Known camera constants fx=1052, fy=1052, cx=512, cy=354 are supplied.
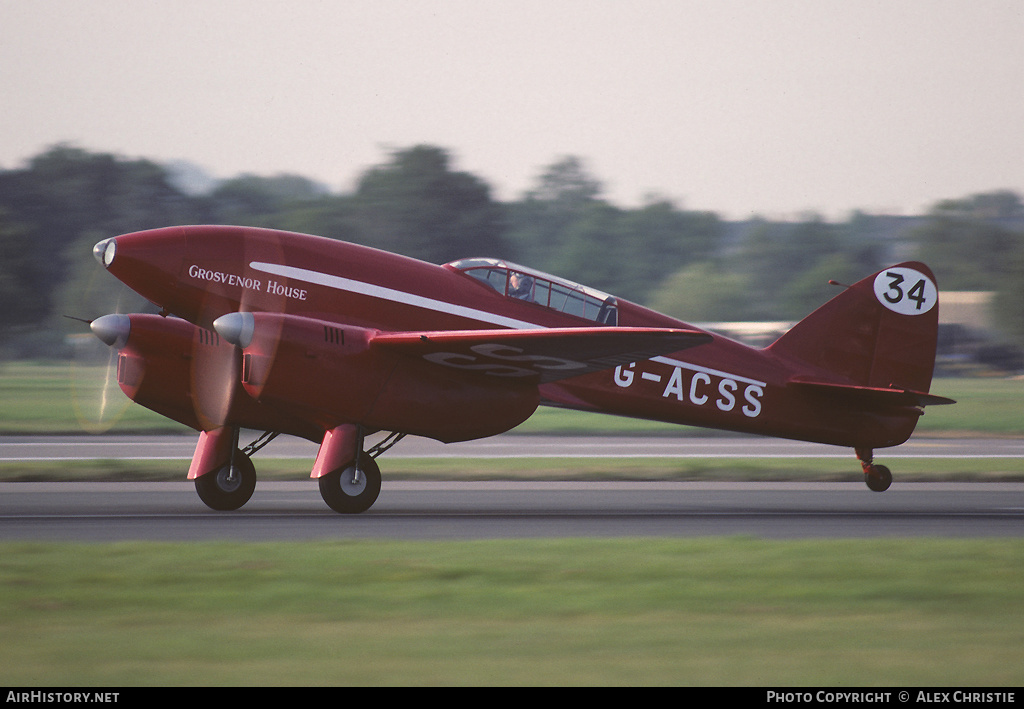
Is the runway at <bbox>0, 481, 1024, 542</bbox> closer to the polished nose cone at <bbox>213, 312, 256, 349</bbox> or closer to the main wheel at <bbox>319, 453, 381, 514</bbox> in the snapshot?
the main wheel at <bbox>319, 453, 381, 514</bbox>

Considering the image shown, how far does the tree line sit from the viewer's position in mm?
64562

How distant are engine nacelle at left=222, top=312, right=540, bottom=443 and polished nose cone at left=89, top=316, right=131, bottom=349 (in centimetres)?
224

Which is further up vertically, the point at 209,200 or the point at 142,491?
the point at 209,200

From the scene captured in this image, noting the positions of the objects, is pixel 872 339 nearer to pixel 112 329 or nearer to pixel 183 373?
pixel 183 373

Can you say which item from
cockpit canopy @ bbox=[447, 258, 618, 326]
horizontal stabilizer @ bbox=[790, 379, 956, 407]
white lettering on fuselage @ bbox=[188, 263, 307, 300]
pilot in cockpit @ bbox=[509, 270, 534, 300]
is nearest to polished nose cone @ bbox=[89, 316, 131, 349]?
white lettering on fuselage @ bbox=[188, 263, 307, 300]

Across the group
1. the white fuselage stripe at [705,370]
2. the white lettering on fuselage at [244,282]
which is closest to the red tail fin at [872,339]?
the white fuselage stripe at [705,370]

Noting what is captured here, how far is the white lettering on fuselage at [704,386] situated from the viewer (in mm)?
14102

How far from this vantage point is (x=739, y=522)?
12383 millimetres

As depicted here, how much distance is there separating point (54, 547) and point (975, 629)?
25.2 ft

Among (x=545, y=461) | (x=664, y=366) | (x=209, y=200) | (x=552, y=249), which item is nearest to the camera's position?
(x=664, y=366)

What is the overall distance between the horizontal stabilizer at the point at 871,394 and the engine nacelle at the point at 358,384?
4289 millimetres

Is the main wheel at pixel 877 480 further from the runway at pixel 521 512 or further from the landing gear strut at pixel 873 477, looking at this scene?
the runway at pixel 521 512

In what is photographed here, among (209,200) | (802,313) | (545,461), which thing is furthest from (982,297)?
(545,461)
